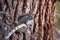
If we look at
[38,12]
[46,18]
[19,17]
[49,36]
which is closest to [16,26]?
[19,17]

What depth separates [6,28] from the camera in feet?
4.55


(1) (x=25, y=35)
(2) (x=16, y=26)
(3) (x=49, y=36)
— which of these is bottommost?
(3) (x=49, y=36)

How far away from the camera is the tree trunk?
146cm

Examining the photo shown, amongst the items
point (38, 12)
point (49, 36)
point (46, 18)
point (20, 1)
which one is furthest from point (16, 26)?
point (49, 36)

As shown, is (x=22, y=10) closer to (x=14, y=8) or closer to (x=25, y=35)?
(x=14, y=8)

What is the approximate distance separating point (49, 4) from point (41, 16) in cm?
14

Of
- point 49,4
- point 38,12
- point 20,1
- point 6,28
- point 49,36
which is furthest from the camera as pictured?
point 49,36

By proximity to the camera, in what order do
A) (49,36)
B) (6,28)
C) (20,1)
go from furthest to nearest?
(49,36)
(20,1)
(6,28)

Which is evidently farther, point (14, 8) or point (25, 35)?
point (25, 35)

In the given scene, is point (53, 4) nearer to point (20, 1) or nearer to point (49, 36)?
point (49, 36)

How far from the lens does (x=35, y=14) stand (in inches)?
66.0

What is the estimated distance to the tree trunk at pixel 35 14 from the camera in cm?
146

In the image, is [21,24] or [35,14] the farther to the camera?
[35,14]

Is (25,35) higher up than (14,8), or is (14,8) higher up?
(14,8)
